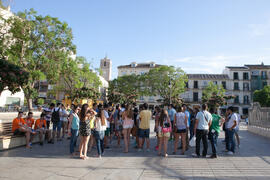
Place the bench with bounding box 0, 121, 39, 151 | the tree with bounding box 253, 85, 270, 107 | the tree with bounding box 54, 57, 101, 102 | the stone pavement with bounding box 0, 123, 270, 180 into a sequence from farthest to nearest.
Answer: the tree with bounding box 253, 85, 270, 107
the tree with bounding box 54, 57, 101, 102
the bench with bounding box 0, 121, 39, 151
the stone pavement with bounding box 0, 123, 270, 180

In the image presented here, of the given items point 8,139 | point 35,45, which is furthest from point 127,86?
point 8,139

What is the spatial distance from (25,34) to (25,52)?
1.97 metres

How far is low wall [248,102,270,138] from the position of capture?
13.2 metres

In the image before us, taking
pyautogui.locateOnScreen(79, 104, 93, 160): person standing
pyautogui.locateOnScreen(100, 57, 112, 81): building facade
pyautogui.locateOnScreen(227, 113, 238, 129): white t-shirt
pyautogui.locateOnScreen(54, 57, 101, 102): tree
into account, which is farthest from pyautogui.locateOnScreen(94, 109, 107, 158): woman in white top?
pyautogui.locateOnScreen(100, 57, 112, 81): building facade

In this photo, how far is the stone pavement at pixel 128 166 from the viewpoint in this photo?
15.3ft

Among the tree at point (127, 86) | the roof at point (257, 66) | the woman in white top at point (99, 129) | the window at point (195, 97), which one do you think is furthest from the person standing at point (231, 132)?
the roof at point (257, 66)

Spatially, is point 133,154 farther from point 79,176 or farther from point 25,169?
point 25,169

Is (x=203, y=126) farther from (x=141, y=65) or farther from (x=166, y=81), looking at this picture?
(x=141, y=65)

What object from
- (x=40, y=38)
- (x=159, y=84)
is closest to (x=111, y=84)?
(x=159, y=84)

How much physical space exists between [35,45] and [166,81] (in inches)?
1170

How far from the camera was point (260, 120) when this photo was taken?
14.8 m

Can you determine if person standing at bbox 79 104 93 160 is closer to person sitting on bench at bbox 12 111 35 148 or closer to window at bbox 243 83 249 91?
person sitting on bench at bbox 12 111 35 148

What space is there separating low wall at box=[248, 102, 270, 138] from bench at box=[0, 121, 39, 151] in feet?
45.1

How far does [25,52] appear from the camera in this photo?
20125 millimetres
